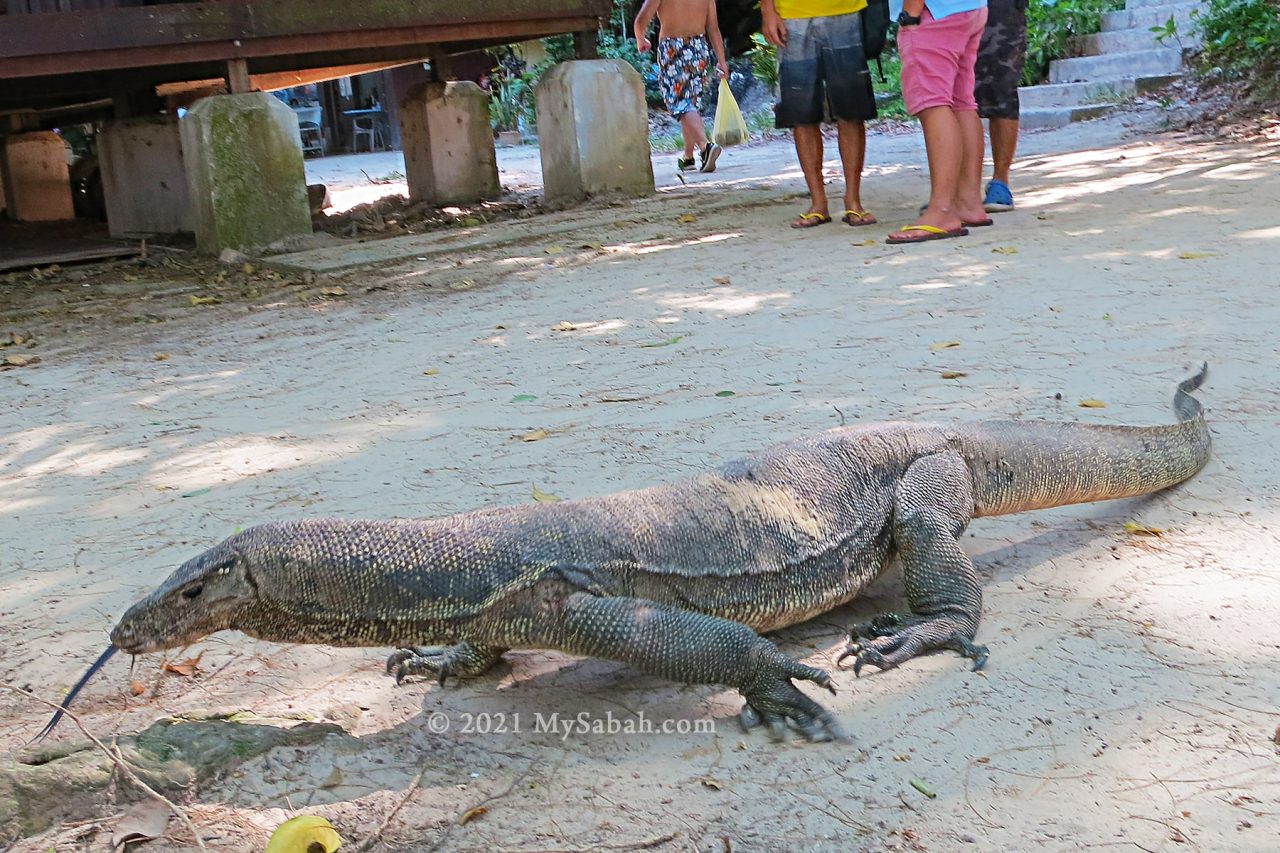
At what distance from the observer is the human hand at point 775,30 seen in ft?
24.5

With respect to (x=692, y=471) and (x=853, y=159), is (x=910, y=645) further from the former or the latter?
(x=853, y=159)

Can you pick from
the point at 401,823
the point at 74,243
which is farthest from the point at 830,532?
the point at 74,243

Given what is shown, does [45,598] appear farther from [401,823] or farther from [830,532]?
[830,532]

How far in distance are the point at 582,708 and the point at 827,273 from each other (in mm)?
4369

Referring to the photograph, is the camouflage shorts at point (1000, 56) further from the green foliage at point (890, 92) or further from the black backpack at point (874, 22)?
the green foliage at point (890, 92)

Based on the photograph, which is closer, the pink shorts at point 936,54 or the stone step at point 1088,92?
the pink shorts at point 936,54

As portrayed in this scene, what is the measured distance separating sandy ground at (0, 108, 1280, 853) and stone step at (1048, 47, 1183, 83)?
5.54 m

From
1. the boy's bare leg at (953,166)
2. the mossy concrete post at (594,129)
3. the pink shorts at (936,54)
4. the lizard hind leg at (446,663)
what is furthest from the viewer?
the mossy concrete post at (594,129)

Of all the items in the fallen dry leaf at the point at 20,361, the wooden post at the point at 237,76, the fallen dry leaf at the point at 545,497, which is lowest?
the fallen dry leaf at the point at 545,497

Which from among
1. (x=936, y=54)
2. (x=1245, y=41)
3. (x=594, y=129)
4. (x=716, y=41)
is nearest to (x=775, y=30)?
(x=936, y=54)

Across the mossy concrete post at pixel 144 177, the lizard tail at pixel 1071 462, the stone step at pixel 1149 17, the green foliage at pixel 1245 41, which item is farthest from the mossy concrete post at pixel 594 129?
the lizard tail at pixel 1071 462

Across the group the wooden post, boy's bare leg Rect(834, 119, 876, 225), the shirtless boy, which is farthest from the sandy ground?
the shirtless boy

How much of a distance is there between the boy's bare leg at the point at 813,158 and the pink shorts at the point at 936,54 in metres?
0.89

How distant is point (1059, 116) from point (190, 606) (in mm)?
12029
